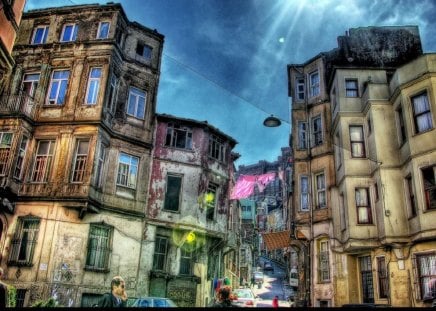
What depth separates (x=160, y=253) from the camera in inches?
958

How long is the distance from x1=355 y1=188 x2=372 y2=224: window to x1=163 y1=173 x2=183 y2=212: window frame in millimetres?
11519

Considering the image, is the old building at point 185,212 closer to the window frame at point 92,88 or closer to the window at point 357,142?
the window frame at point 92,88

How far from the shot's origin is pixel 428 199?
16656 millimetres

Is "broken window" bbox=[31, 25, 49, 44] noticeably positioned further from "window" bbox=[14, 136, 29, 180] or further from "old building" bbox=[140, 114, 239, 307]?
"old building" bbox=[140, 114, 239, 307]

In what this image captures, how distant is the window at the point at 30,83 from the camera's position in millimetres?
24078

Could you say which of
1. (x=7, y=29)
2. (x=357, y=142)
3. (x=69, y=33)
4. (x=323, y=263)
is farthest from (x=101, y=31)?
(x=323, y=263)

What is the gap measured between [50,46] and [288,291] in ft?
120

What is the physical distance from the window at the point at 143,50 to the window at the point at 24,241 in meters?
13.1

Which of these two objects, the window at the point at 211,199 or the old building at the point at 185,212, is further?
the window at the point at 211,199

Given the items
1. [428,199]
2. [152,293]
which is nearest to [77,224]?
[152,293]

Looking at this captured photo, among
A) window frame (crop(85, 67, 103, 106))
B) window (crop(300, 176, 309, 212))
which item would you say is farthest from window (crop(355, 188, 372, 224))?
window frame (crop(85, 67, 103, 106))

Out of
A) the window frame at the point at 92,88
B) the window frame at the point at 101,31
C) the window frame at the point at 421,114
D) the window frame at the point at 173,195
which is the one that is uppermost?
the window frame at the point at 101,31

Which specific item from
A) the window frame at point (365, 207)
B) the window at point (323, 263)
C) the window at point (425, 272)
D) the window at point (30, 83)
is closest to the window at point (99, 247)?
the window at point (30, 83)

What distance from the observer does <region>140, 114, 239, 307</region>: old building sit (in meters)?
24.1
